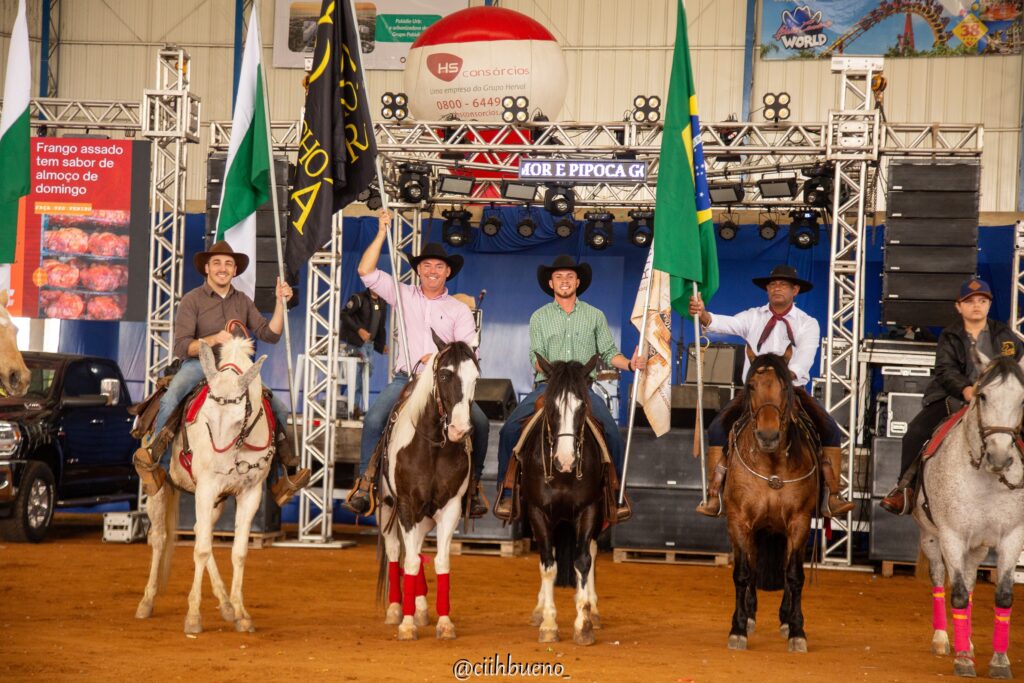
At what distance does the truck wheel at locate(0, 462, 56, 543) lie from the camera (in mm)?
12453

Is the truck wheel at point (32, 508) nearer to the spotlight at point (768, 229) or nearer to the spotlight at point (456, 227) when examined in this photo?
the spotlight at point (456, 227)

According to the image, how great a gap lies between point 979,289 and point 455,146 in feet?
23.0

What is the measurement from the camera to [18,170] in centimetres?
913

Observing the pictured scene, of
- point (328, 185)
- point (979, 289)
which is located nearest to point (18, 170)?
point (328, 185)

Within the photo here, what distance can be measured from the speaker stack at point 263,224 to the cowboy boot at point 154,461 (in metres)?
4.82

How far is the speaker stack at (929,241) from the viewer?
481 inches

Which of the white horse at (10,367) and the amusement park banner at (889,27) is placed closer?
the white horse at (10,367)

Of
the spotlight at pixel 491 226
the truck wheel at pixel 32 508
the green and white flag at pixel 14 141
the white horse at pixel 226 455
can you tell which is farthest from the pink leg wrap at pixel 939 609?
the spotlight at pixel 491 226

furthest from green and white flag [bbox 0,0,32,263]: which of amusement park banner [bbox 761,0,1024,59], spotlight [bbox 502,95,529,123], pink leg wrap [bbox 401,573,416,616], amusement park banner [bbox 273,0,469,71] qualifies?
amusement park banner [bbox 761,0,1024,59]

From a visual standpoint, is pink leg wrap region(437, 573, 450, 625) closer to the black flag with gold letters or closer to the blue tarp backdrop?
the black flag with gold letters

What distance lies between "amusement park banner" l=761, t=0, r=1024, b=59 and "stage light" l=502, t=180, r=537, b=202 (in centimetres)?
787

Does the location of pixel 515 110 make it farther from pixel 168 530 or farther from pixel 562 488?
pixel 562 488

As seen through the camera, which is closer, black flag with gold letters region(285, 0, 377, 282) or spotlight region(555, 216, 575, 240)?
black flag with gold letters region(285, 0, 377, 282)

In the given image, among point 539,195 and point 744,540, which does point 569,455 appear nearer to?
point 744,540
